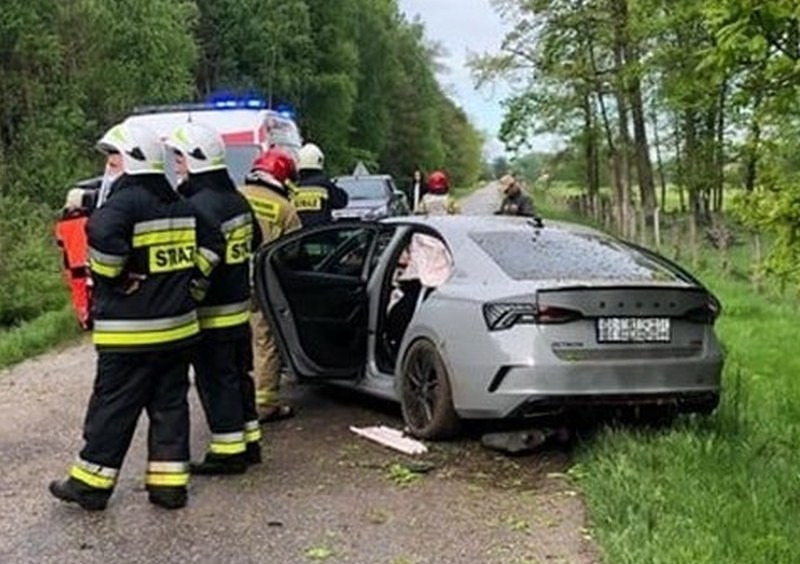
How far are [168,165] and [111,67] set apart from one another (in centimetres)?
2456

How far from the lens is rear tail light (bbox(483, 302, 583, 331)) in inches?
275

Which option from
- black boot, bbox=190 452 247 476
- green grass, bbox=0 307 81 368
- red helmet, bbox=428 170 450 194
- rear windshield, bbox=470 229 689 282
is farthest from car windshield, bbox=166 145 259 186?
black boot, bbox=190 452 247 476

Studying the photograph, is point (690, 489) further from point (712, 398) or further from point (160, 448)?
point (160, 448)

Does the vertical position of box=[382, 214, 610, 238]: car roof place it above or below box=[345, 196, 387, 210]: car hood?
above

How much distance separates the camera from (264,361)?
28.0 feet

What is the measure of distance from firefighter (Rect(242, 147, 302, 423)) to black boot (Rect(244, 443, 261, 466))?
1.19m

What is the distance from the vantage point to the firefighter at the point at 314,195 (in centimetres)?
1082

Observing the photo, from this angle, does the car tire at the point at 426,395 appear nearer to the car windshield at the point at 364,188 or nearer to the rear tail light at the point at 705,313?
the rear tail light at the point at 705,313

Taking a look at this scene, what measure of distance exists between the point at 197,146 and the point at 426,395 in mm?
2089

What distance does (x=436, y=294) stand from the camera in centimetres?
766

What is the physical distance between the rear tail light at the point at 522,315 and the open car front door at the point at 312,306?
1.62 metres

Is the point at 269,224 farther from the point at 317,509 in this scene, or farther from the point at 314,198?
the point at 317,509

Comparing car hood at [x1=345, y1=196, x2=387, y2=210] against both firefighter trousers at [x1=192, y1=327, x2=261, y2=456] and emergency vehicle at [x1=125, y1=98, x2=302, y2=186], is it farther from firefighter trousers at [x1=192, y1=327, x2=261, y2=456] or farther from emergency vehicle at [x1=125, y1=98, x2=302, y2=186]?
firefighter trousers at [x1=192, y1=327, x2=261, y2=456]

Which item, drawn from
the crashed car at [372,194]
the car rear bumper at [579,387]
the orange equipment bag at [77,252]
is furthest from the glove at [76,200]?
the crashed car at [372,194]
